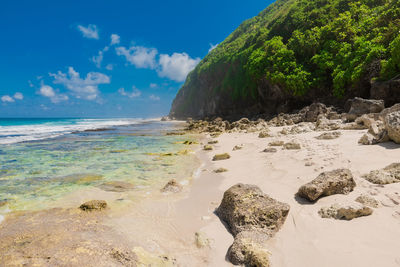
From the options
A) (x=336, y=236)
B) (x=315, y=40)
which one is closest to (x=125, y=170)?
(x=336, y=236)

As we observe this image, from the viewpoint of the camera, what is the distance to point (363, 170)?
15.3 ft

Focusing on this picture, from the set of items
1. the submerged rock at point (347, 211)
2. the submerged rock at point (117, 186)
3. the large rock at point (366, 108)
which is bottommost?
the submerged rock at point (117, 186)

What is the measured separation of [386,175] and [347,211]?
1623 mm

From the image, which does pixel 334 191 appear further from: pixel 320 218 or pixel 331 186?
pixel 320 218

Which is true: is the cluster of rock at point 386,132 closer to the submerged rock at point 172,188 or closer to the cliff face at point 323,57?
the submerged rock at point 172,188

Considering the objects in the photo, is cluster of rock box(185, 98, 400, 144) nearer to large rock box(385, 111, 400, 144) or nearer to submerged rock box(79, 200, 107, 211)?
large rock box(385, 111, 400, 144)

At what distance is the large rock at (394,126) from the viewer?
5629 millimetres

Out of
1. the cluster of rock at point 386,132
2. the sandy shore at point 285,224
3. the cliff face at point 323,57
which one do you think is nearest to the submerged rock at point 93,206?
the sandy shore at point 285,224

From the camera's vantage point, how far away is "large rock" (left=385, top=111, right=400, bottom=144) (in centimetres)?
563

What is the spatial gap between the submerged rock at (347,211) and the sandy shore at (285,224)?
76 mm

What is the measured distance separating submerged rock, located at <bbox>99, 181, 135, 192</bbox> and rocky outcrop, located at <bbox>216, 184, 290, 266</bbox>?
9.88 ft

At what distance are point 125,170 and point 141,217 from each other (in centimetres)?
389

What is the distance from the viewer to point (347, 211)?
3.16 meters

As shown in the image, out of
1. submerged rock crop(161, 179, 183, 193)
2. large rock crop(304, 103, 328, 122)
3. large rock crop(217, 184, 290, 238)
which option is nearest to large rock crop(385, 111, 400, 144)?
large rock crop(217, 184, 290, 238)
